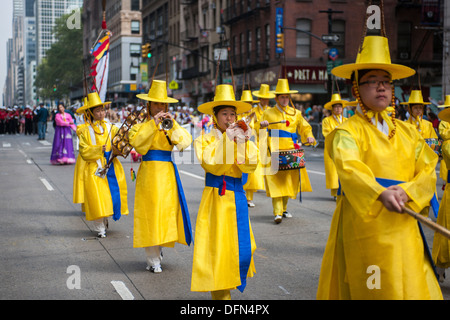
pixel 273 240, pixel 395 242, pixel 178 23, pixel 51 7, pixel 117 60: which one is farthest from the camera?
pixel 51 7

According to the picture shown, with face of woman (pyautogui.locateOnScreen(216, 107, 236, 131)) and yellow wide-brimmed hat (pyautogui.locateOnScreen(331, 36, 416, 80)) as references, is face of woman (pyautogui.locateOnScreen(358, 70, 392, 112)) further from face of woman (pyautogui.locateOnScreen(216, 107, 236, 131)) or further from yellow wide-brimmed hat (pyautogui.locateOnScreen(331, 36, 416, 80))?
face of woman (pyautogui.locateOnScreen(216, 107, 236, 131))

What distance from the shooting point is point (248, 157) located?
5.16 meters

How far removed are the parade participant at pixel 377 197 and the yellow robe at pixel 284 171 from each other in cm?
562

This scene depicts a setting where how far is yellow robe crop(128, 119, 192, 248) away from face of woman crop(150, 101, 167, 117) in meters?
0.14

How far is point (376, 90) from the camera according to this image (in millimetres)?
4062

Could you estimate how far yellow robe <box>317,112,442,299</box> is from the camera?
376 centimetres

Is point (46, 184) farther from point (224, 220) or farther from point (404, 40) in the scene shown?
point (404, 40)

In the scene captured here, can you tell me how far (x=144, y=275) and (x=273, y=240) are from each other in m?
2.37

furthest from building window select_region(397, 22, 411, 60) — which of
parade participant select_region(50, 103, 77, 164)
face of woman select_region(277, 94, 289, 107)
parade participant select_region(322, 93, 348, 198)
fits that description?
face of woman select_region(277, 94, 289, 107)

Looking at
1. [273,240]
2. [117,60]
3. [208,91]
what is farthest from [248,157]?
[117,60]

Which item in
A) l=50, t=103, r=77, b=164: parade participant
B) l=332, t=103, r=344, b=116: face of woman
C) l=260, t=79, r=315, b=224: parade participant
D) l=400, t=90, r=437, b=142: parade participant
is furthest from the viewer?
l=50, t=103, r=77, b=164: parade participant

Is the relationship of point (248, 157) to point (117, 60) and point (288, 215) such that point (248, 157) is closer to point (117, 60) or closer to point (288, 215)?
point (288, 215)

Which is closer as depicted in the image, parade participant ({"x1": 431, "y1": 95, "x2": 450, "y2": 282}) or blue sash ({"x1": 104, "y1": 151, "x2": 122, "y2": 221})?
parade participant ({"x1": 431, "y1": 95, "x2": 450, "y2": 282})

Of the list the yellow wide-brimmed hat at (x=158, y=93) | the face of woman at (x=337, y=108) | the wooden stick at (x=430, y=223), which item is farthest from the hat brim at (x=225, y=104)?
the face of woman at (x=337, y=108)
